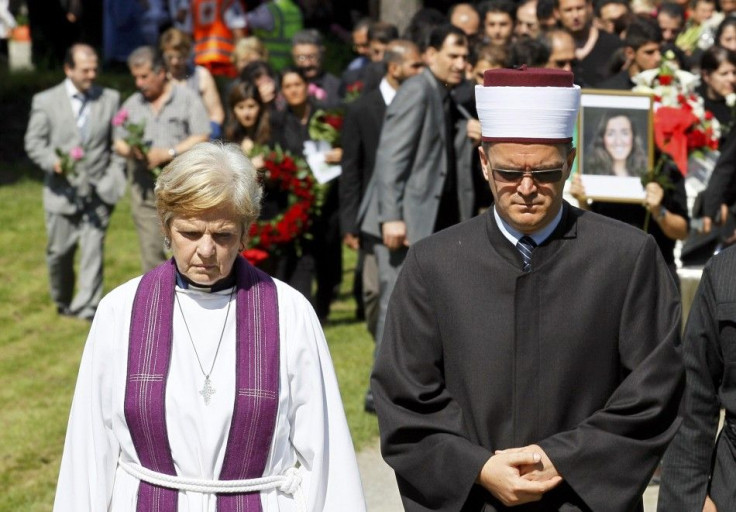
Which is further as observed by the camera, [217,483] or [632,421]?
[217,483]

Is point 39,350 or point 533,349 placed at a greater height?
point 533,349

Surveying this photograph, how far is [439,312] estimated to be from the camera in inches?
172

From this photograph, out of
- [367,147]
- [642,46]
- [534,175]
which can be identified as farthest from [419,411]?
[367,147]

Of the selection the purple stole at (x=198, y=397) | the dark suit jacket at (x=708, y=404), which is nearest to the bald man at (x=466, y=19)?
the dark suit jacket at (x=708, y=404)

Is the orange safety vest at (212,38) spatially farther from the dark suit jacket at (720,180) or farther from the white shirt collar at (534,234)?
the white shirt collar at (534,234)

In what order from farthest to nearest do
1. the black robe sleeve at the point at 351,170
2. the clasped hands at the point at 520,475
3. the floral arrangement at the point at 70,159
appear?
the floral arrangement at the point at 70,159 → the black robe sleeve at the point at 351,170 → the clasped hands at the point at 520,475

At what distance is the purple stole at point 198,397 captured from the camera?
4.34m

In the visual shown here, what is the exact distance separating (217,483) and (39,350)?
25.1 feet

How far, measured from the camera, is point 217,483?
4.36 metres

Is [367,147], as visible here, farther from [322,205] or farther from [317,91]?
[317,91]

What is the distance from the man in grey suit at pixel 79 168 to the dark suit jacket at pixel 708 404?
8.50 metres

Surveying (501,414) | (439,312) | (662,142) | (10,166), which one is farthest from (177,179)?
(10,166)

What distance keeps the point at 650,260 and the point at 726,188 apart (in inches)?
190

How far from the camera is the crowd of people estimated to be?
4.24m
